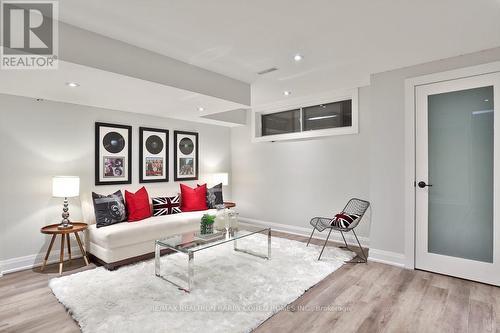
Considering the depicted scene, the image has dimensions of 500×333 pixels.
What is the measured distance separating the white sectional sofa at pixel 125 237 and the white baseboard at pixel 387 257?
270 centimetres

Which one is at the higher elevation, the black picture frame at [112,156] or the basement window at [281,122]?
the basement window at [281,122]

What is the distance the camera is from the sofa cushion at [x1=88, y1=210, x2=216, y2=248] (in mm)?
3385

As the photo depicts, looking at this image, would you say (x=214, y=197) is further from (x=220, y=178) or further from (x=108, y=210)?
(x=108, y=210)

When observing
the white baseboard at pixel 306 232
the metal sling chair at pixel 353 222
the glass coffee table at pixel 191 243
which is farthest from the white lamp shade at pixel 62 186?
the white baseboard at pixel 306 232

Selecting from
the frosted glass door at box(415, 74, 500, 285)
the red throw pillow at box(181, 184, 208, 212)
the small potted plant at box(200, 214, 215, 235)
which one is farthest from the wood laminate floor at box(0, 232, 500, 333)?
the red throw pillow at box(181, 184, 208, 212)

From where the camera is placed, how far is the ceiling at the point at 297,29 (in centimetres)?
214

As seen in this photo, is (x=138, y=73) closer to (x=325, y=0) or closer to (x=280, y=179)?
(x=325, y=0)

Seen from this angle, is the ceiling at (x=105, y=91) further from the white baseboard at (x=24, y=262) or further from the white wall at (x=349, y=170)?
the white baseboard at (x=24, y=262)

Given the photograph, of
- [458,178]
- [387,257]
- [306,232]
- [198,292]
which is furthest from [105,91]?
[458,178]

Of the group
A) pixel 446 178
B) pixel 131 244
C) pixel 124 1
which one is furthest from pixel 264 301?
pixel 124 1

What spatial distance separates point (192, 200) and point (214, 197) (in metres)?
0.49

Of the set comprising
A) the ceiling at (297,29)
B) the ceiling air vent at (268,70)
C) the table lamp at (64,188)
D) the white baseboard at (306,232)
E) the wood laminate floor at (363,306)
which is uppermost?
the ceiling at (297,29)

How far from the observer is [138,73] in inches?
111

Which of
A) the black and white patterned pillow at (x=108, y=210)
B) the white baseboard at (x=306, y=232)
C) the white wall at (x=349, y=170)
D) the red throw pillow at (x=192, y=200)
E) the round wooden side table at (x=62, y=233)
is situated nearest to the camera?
the round wooden side table at (x=62, y=233)
